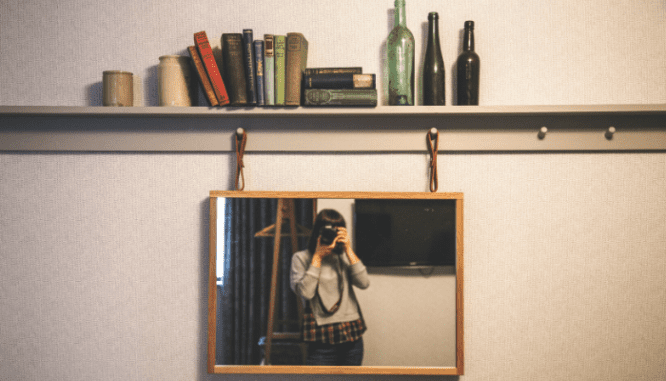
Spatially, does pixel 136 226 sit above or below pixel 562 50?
below

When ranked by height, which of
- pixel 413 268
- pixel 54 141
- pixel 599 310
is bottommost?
pixel 599 310

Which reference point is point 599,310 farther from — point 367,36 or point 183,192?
point 183,192

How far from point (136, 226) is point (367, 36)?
0.93 metres

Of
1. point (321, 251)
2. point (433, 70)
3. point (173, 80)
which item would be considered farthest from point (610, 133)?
point (173, 80)

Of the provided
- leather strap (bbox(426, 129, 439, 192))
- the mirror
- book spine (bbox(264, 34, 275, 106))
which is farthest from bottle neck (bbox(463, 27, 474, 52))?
book spine (bbox(264, 34, 275, 106))

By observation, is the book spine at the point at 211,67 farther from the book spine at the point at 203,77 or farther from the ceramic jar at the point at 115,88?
the ceramic jar at the point at 115,88

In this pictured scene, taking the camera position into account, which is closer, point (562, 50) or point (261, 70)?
point (261, 70)

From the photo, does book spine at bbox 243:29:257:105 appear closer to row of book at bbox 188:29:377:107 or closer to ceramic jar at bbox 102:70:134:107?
row of book at bbox 188:29:377:107

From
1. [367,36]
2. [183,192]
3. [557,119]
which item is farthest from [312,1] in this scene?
[557,119]

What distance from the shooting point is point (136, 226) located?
49.6 inches

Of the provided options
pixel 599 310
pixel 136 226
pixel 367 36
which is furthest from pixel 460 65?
Result: pixel 136 226

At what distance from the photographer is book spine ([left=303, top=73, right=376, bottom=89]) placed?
1.11m

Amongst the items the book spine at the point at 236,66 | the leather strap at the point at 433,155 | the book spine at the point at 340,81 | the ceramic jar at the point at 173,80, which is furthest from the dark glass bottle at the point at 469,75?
the ceramic jar at the point at 173,80

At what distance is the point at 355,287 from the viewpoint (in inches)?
46.9
